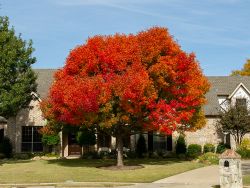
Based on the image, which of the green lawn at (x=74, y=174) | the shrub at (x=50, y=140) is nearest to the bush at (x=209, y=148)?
the green lawn at (x=74, y=174)

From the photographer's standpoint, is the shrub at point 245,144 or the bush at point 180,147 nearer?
the shrub at point 245,144

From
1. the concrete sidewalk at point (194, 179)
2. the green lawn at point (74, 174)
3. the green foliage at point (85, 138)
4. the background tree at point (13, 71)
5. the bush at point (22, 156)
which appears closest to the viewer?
the concrete sidewalk at point (194, 179)

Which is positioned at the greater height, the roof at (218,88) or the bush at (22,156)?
the roof at (218,88)

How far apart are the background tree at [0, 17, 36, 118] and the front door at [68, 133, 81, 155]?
312 inches

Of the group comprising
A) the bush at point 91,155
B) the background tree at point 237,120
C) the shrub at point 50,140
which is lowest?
the bush at point 91,155

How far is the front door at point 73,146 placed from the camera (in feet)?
146

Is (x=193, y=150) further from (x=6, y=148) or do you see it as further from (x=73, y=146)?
(x=6, y=148)

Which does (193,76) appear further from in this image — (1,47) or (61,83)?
(1,47)

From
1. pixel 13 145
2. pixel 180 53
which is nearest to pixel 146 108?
pixel 180 53

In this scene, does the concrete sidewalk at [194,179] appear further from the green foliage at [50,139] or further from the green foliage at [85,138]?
the green foliage at [50,139]

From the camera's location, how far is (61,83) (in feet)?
101

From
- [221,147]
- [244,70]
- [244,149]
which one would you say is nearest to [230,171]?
[244,149]

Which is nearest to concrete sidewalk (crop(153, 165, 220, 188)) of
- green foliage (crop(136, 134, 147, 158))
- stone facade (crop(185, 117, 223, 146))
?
green foliage (crop(136, 134, 147, 158))

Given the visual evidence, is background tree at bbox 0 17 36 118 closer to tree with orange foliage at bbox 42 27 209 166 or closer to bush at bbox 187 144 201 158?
tree with orange foliage at bbox 42 27 209 166
